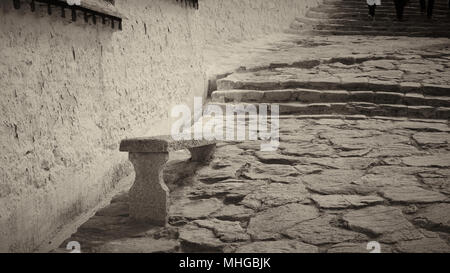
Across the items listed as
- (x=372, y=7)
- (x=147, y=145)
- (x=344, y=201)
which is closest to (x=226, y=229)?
(x=147, y=145)

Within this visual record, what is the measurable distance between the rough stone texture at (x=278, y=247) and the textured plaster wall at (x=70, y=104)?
126 centimetres

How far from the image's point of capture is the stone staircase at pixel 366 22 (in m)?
9.90

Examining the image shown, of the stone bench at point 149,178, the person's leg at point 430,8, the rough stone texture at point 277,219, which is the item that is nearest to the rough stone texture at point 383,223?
the rough stone texture at point 277,219

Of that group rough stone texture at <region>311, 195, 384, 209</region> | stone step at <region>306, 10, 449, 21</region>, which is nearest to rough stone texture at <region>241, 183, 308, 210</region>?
rough stone texture at <region>311, 195, 384, 209</region>

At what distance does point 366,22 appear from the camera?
10.6 m

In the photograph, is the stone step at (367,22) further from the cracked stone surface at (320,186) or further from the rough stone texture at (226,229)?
the rough stone texture at (226,229)

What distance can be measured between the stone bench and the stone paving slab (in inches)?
3.8

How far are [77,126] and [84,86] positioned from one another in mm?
314

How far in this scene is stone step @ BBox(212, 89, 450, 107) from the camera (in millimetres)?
5496

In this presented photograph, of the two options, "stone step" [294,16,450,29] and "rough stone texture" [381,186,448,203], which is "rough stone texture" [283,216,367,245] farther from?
"stone step" [294,16,450,29]

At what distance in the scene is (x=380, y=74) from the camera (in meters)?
6.37

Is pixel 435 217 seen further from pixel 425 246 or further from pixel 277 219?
pixel 277 219
